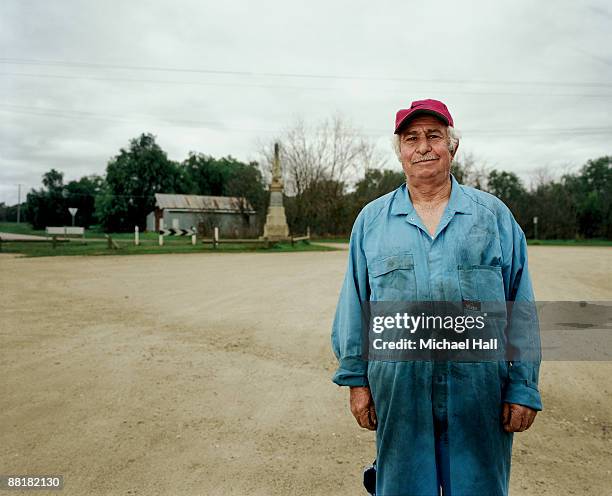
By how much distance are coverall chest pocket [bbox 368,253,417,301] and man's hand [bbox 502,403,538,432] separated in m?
0.64

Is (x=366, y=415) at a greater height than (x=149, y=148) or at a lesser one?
lesser

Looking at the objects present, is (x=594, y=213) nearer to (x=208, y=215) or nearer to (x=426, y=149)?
(x=208, y=215)

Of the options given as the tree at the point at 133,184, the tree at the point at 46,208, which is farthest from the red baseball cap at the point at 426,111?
the tree at the point at 46,208

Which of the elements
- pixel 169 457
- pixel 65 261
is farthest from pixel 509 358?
pixel 65 261

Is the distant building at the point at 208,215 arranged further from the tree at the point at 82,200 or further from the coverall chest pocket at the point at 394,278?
the coverall chest pocket at the point at 394,278

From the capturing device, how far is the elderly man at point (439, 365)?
2.07m

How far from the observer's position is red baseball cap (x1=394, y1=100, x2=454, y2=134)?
2.34m

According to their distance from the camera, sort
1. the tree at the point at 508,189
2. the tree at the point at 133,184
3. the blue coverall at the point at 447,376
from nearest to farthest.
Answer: the blue coverall at the point at 447,376 < the tree at the point at 508,189 < the tree at the point at 133,184

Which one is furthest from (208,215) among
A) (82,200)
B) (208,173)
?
(82,200)

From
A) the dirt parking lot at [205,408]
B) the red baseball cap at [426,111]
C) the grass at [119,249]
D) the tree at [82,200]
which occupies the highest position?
the tree at [82,200]

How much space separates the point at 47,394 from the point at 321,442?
8.85ft

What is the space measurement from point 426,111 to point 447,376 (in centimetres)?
125

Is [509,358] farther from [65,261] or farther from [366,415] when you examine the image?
[65,261]

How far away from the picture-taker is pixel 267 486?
122 inches
